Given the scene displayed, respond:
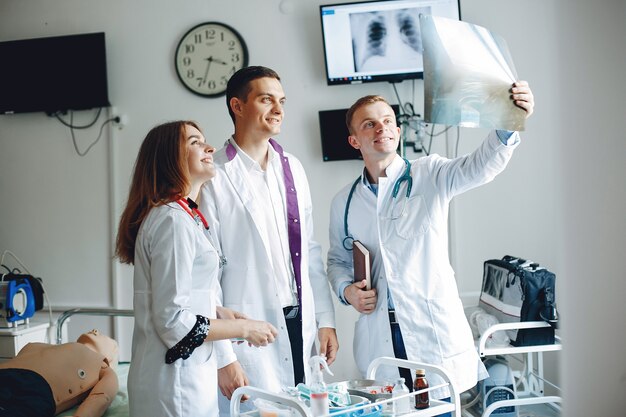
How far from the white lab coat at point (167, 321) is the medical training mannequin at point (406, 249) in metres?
0.67

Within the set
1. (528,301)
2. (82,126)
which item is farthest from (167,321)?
(82,126)

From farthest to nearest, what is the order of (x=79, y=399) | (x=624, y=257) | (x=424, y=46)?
1. (x=79, y=399)
2. (x=424, y=46)
3. (x=624, y=257)

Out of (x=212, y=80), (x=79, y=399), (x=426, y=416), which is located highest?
(x=212, y=80)

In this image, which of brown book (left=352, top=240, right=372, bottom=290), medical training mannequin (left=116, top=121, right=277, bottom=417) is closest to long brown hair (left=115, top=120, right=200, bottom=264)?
medical training mannequin (left=116, top=121, right=277, bottom=417)

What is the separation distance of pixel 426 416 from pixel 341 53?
267 cm

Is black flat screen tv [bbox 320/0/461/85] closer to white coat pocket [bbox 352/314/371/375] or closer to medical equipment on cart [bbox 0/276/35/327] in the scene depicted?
white coat pocket [bbox 352/314/371/375]

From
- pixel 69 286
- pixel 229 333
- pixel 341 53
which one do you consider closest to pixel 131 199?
pixel 229 333

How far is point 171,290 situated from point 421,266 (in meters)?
0.90

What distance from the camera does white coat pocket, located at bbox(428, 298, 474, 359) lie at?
2.12 metres

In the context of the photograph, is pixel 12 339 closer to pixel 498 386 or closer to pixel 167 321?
pixel 167 321

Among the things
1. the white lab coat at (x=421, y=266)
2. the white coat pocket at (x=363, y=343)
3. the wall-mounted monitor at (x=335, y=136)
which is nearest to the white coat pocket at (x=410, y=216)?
the white lab coat at (x=421, y=266)

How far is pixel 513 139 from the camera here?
192 cm

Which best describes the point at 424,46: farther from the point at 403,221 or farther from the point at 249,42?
the point at 249,42

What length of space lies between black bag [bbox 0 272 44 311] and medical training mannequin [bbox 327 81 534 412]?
225 cm
